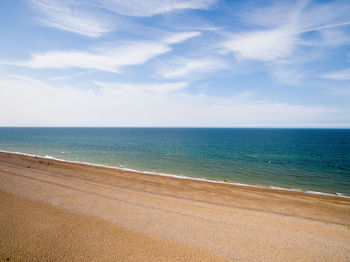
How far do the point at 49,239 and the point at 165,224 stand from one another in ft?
15.9

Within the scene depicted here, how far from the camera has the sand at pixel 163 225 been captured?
22.6 ft

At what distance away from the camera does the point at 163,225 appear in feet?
29.2

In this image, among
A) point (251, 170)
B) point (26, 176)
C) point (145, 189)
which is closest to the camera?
point (145, 189)

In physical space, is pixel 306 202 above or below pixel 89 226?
below

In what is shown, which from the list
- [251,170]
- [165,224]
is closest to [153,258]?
[165,224]

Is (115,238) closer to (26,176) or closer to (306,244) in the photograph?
(306,244)

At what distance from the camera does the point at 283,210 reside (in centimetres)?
1187

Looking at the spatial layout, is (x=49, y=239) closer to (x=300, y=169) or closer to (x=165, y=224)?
(x=165, y=224)

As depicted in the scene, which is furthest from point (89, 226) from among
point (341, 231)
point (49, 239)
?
point (341, 231)

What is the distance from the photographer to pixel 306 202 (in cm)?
1380

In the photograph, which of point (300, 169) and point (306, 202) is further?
point (300, 169)

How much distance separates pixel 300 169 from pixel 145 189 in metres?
25.5

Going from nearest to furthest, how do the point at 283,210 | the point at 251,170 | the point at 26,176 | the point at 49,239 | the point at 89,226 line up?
the point at 49,239 < the point at 89,226 < the point at 283,210 < the point at 26,176 < the point at 251,170

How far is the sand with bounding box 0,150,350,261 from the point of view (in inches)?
272
